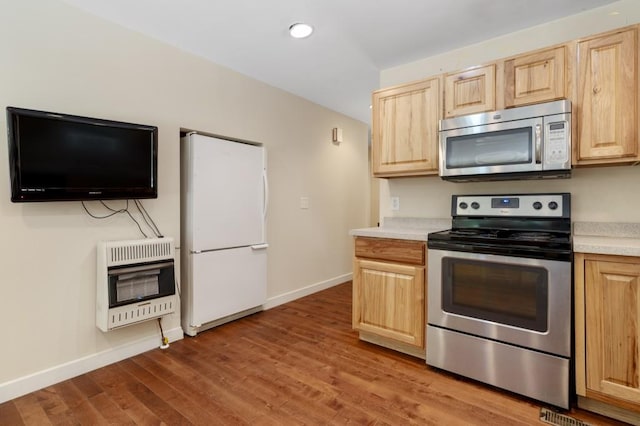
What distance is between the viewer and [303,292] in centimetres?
400

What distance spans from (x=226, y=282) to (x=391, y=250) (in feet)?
5.21

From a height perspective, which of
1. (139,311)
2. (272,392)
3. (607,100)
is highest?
(607,100)

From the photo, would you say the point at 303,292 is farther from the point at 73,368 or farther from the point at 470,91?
the point at 470,91

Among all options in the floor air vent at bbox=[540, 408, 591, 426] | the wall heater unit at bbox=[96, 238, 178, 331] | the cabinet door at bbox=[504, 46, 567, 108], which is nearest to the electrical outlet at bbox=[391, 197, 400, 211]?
the cabinet door at bbox=[504, 46, 567, 108]

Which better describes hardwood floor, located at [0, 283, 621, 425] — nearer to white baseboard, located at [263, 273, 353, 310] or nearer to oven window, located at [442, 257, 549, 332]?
oven window, located at [442, 257, 549, 332]

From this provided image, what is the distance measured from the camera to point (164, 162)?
262cm

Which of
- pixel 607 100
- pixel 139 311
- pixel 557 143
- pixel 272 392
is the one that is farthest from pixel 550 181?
pixel 139 311

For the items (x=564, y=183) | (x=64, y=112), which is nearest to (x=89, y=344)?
(x=64, y=112)

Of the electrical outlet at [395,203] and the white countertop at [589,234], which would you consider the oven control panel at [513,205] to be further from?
the electrical outlet at [395,203]

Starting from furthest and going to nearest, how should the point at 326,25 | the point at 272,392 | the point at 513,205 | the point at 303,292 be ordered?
the point at 303,292, the point at 326,25, the point at 513,205, the point at 272,392

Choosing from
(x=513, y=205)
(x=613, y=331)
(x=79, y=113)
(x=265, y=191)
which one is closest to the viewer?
(x=613, y=331)

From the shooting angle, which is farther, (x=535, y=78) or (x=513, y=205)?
(x=513, y=205)

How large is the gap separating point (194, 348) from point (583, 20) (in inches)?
147

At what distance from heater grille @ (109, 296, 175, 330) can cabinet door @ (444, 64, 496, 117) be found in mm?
2600
